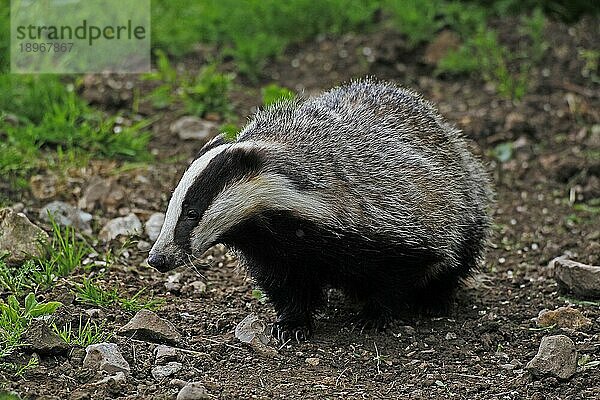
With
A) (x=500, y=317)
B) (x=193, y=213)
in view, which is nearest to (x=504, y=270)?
(x=500, y=317)

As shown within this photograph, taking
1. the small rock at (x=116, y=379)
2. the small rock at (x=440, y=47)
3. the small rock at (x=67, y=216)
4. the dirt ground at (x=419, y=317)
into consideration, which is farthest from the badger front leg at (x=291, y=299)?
the small rock at (x=440, y=47)

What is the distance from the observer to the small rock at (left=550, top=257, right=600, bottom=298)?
6.66 meters

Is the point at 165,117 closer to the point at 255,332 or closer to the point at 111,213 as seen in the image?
the point at 111,213

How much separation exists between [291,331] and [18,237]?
191cm

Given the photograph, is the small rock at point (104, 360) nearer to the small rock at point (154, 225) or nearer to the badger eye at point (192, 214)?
the badger eye at point (192, 214)

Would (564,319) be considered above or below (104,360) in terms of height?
below

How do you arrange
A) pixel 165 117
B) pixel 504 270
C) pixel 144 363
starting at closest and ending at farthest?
pixel 144 363, pixel 504 270, pixel 165 117

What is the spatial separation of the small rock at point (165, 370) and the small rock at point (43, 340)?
488mm

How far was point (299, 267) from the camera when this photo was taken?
599cm

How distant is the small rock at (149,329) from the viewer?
577cm

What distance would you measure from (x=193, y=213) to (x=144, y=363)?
2.75 ft

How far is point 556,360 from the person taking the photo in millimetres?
5555

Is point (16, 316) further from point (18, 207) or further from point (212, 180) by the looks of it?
point (18, 207)

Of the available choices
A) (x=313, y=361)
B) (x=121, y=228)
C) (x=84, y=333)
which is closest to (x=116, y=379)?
(x=84, y=333)
